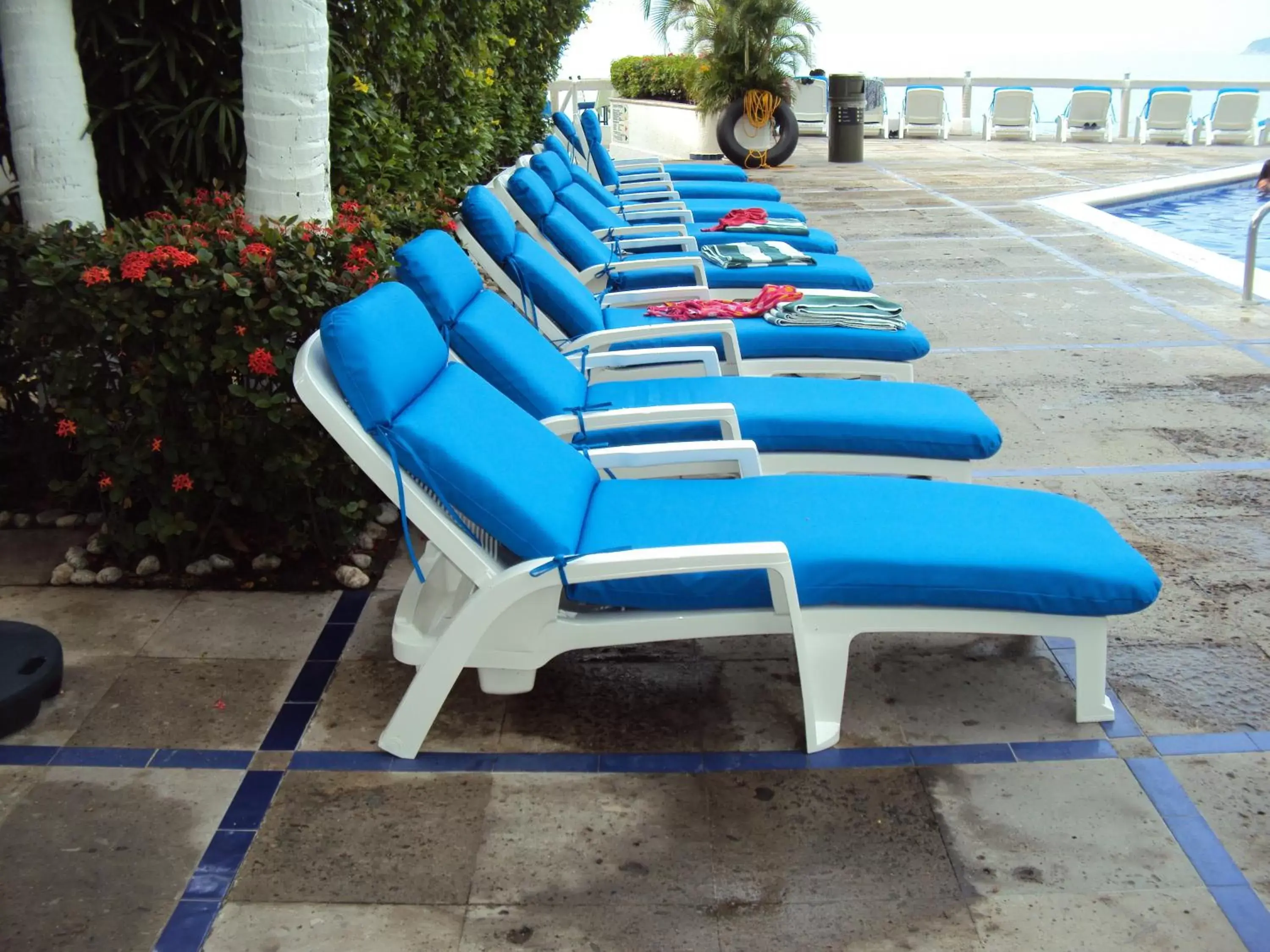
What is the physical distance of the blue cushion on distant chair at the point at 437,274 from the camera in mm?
3707

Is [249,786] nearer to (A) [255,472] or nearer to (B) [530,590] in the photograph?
(B) [530,590]

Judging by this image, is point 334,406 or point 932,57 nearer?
point 334,406

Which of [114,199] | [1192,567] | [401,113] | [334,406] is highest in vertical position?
[401,113]

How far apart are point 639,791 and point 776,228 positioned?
5.67 meters

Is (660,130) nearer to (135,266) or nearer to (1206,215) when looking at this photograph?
(1206,215)

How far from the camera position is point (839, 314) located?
545 centimetres

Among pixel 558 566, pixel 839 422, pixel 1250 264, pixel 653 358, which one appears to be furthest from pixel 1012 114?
pixel 558 566

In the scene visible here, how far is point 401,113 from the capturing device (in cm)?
734

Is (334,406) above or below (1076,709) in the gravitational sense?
above

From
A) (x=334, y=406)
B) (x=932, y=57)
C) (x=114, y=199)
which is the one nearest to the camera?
(x=334, y=406)

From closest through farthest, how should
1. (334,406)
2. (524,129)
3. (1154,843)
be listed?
(1154,843)
(334,406)
(524,129)

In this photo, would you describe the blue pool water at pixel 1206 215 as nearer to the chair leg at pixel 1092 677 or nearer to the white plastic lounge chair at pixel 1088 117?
the white plastic lounge chair at pixel 1088 117

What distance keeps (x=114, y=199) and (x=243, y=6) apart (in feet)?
3.96

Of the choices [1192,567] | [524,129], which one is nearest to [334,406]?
[1192,567]
